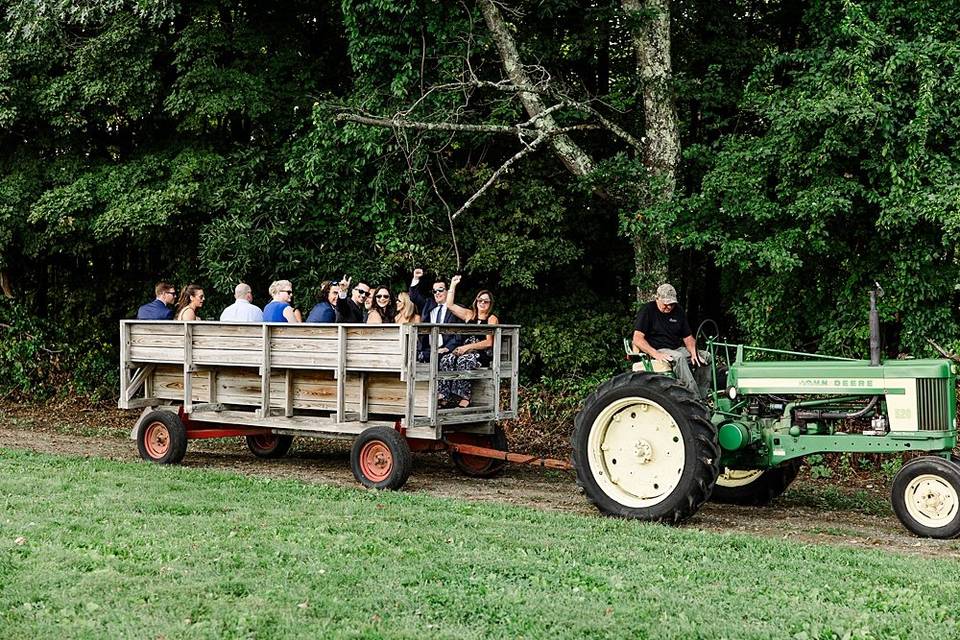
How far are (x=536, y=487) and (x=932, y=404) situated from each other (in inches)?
154

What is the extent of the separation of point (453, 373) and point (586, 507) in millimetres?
1915

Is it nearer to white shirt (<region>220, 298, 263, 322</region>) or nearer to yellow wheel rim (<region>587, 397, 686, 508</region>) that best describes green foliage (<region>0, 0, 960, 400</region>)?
white shirt (<region>220, 298, 263, 322</region>)

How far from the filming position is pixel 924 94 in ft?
36.4

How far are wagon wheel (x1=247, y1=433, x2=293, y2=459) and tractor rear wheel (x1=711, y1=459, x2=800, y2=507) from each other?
5362mm

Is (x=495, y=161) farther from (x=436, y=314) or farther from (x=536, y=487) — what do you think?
(x=536, y=487)

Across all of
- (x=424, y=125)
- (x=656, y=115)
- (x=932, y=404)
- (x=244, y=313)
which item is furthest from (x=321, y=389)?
(x=656, y=115)

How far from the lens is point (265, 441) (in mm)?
12555

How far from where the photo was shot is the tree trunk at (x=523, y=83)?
14000 mm

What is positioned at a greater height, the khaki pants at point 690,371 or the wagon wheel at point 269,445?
the khaki pants at point 690,371

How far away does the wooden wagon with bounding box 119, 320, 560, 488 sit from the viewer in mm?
10000

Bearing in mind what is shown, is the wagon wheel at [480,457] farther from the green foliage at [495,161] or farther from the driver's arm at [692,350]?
the green foliage at [495,161]

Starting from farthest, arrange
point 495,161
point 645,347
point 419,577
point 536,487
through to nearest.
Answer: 1. point 495,161
2. point 536,487
3. point 645,347
4. point 419,577

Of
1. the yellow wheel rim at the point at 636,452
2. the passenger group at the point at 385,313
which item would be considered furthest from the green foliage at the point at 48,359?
the yellow wheel rim at the point at 636,452

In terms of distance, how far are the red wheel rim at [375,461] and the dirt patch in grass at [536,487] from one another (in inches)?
17.3
